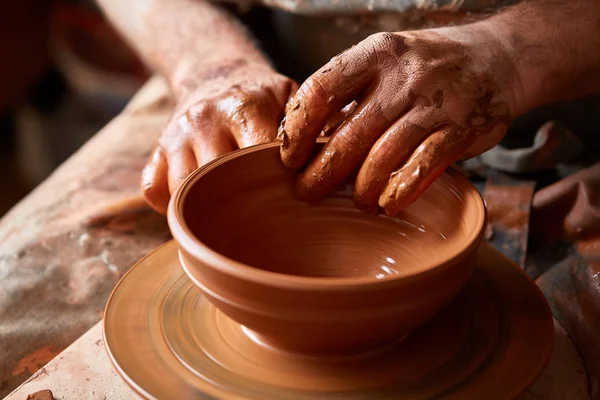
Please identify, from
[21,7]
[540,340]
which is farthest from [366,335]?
[21,7]

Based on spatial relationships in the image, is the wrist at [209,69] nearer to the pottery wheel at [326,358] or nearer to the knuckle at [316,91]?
the knuckle at [316,91]

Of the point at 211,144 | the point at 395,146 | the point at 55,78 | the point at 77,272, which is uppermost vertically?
the point at 395,146

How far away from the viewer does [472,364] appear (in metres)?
0.84

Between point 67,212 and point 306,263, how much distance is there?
64 cm

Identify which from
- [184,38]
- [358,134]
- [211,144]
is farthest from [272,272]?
[184,38]

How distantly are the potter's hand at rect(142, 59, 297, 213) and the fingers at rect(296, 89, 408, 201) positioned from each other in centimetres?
21

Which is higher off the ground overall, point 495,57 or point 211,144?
point 495,57

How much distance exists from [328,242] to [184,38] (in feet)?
2.91

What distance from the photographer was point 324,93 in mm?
915

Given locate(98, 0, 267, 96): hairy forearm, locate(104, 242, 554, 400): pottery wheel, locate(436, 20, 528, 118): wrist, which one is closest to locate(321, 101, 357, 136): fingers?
locate(436, 20, 528, 118): wrist

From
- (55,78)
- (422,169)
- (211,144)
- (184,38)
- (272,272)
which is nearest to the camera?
(272,272)

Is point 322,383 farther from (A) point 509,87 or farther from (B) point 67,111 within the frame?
(B) point 67,111

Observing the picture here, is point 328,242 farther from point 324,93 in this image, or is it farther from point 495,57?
point 495,57

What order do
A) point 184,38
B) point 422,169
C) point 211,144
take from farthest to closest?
point 184,38
point 211,144
point 422,169
